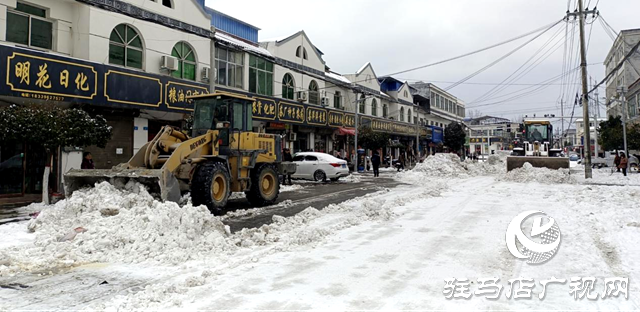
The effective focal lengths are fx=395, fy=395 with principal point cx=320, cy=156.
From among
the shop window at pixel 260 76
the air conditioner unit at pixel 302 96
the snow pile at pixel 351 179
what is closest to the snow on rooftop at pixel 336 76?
the air conditioner unit at pixel 302 96

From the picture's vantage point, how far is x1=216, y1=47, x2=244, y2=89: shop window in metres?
20.7

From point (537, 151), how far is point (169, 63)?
21.3m

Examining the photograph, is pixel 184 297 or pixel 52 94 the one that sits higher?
pixel 52 94

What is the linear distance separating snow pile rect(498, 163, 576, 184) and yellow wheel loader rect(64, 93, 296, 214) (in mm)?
12813

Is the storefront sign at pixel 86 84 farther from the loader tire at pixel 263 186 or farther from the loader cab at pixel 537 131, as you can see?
the loader cab at pixel 537 131

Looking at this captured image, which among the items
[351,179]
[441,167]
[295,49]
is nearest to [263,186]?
[351,179]

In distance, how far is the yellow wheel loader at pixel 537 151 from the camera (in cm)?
2003

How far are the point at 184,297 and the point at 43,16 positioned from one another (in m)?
14.3

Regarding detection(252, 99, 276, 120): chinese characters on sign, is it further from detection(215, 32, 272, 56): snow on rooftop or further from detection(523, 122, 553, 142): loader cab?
detection(523, 122, 553, 142): loader cab

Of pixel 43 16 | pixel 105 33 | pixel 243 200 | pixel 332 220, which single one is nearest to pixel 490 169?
pixel 243 200

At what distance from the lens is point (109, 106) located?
14234 mm

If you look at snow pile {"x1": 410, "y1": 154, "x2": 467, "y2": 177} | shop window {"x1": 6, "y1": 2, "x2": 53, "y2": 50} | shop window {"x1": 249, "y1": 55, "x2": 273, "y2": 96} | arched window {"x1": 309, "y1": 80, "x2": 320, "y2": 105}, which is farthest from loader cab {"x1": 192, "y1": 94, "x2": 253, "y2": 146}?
arched window {"x1": 309, "y1": 80, "x2": 320, "y2": 105}

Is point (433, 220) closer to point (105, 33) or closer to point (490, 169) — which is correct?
point (105, 33)

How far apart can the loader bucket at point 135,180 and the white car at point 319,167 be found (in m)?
11.6
